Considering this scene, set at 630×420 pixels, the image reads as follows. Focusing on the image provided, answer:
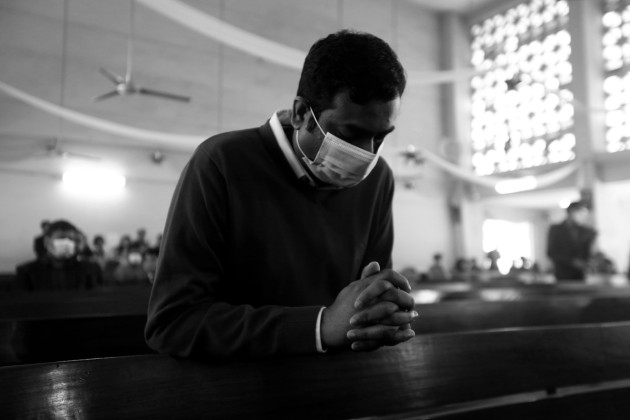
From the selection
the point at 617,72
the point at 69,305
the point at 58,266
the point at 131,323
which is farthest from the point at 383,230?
the point at 617,72

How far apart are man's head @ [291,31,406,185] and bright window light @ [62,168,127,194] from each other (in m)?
11.6

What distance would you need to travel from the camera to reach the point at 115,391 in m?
1.17

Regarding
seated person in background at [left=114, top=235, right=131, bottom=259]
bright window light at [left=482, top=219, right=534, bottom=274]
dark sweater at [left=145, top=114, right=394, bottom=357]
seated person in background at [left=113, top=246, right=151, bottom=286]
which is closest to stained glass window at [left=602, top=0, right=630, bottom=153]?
bright window light at [left=482, top=219, right=534, bottom=274]

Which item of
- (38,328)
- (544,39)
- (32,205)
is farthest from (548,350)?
(544,39)

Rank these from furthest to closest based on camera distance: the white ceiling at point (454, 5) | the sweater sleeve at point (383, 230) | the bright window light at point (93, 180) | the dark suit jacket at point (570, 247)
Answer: the white ceiling at point (454, 5) → the bright window light at point (93, 180) → the dark suit jacket at point (570, 247) → the sweater sleeve at point (383, 230)

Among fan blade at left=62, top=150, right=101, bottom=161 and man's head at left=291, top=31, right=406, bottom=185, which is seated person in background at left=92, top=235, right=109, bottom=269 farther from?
man's head at left=291, top=31, right=406, bottom=185

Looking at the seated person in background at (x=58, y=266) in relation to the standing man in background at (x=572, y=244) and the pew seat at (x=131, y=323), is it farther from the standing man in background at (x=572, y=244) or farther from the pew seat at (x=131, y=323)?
the standing man in background at (x=572, y=244)

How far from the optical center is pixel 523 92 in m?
16.6

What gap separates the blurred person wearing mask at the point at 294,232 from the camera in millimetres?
1264

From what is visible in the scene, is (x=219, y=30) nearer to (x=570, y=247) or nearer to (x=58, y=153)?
(x=570, y=247)

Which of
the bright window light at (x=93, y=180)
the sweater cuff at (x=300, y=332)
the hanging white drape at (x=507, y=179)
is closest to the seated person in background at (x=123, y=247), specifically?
the bright window light at (x=93, y=180)

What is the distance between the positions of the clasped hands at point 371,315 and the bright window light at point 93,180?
1196 centimetres

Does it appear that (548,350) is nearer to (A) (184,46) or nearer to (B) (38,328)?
(B) (38,328)

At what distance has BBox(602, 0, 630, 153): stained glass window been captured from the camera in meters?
14.0
